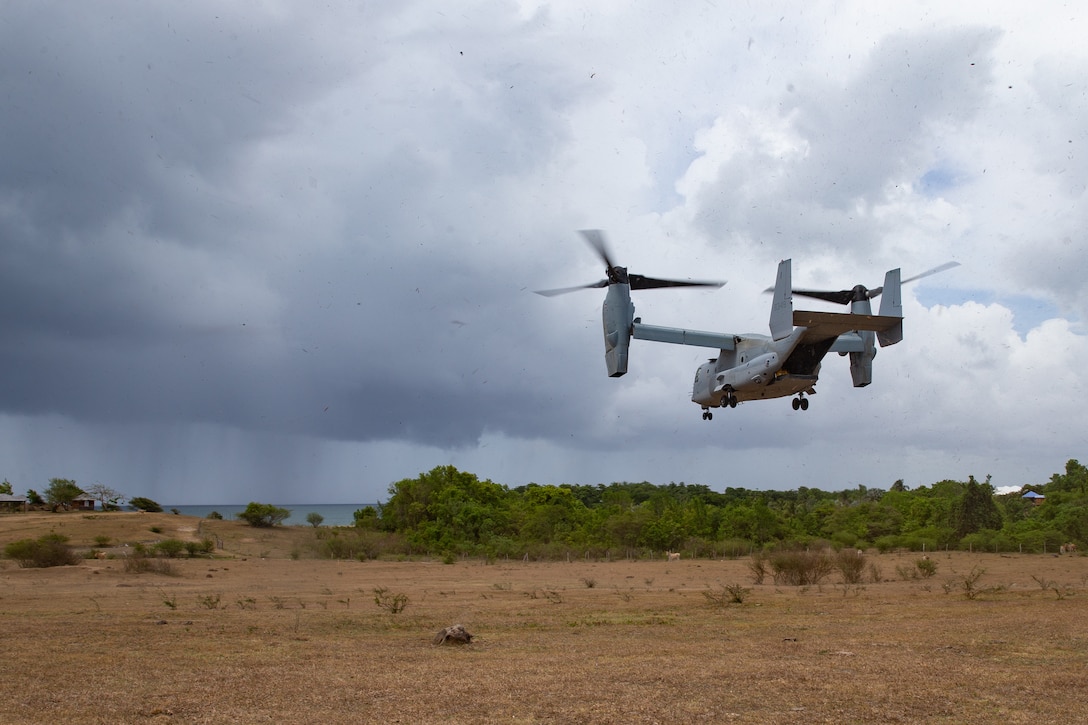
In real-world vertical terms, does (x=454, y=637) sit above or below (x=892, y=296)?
below

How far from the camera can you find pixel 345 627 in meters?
22.1

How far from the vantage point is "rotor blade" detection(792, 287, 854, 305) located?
1051 inches

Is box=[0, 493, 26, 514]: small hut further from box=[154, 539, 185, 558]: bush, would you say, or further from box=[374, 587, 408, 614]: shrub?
box=[374, 587, 408, 614]: shrub

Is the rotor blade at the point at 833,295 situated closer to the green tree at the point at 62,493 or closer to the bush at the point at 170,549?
the bush at the point at 170,549

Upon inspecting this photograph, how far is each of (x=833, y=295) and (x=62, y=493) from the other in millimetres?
100018

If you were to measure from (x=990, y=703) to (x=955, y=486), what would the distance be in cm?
10308

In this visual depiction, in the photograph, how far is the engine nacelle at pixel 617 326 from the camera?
2598 cm

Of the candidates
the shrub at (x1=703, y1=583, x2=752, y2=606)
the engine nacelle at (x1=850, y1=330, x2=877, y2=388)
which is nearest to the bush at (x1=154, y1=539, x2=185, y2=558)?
the shrub at (x1=703, y1=583, x2=752, y2=606)

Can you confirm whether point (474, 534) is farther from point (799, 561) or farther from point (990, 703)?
point (990, 703)

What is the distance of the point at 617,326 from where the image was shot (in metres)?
26.3

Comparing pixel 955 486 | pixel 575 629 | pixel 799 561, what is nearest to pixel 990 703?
pixel 575 629

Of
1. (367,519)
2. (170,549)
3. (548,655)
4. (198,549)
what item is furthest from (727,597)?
(367,519)

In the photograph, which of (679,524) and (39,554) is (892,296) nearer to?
(39,554)

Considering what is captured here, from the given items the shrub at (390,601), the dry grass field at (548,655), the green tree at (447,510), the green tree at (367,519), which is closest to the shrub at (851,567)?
the dry grass field at (548,655)
